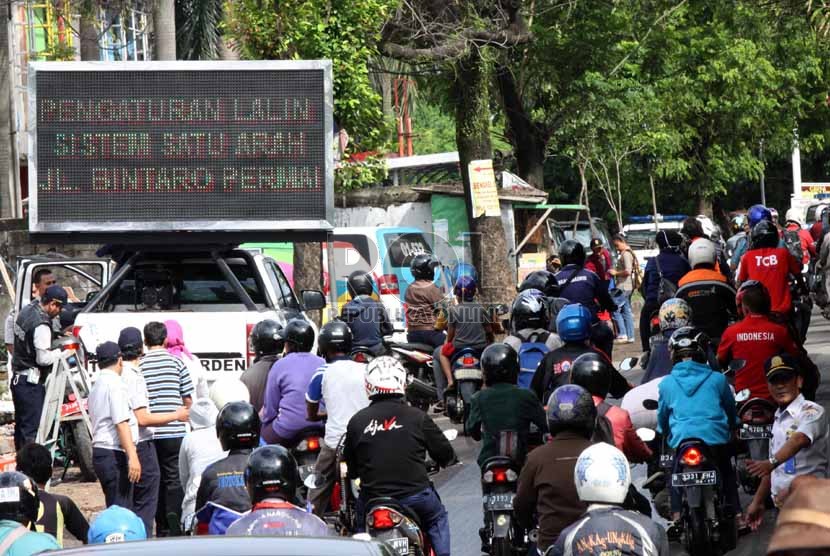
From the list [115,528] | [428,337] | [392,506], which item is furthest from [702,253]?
[115,528]

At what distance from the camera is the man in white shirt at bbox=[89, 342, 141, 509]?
402 inches

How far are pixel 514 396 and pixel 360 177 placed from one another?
14.4m

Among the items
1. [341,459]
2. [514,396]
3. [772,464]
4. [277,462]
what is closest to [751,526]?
[772,464]

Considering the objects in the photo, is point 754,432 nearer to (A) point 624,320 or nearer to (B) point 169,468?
(B) point 169,468

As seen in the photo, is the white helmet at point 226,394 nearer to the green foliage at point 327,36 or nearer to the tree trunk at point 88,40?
the green foliage at point 327,36

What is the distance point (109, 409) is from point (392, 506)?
118 inches

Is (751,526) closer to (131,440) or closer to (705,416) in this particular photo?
(705,416)

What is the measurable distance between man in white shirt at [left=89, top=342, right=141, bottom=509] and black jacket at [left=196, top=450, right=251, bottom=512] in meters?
2.66

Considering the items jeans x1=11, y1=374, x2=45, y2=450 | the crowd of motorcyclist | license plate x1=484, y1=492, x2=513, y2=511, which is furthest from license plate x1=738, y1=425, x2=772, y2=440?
jeans x1=11, y1=374, x2=45, y2=450

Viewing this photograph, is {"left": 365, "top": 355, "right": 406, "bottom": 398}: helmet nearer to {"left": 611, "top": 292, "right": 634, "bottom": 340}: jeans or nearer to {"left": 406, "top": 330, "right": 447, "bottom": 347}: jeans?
{"left": 406, "top": 330, "right": 447, "bottom": 347}: jeans

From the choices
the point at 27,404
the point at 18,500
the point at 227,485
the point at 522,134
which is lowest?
the point at 27,404

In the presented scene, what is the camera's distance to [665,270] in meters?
14.2

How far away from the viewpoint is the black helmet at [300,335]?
10.7 m

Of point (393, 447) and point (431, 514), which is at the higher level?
point (393, 447)
